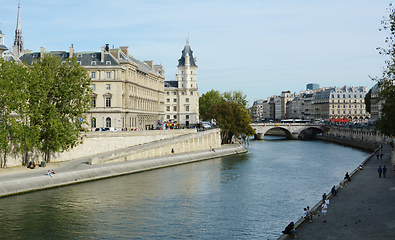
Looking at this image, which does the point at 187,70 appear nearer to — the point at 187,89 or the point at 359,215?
the point at 187,89

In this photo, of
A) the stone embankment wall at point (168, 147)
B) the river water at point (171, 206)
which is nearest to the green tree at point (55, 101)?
the stone embankment wall at point (168, 147)

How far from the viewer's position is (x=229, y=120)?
98.7 metres

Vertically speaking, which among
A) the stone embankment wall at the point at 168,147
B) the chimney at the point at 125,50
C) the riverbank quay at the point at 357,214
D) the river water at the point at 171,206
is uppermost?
the chimney at the point at 125,50

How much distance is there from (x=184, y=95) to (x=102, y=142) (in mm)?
71400

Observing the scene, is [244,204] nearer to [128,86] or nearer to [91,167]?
[91,167]

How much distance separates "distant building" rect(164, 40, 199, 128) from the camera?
13525 centimetres

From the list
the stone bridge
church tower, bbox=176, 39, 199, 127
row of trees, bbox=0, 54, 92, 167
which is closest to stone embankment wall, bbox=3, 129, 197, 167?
row of trees, bbox=0, 54, 92, 167

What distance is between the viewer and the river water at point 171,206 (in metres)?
31.6

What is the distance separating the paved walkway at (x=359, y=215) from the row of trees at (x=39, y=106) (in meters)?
33.2

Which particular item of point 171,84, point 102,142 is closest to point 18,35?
point 171,84

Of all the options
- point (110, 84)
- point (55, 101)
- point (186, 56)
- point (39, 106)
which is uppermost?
point (186, 56)

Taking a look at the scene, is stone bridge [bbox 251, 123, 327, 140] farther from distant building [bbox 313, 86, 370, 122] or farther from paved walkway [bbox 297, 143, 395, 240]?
paved walkway [bbox 297, 143, 395, 240]

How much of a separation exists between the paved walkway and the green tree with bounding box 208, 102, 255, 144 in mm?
52475

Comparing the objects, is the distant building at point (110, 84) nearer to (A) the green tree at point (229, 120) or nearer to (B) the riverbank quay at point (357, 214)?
(A) the green tree at point (229, 120)
